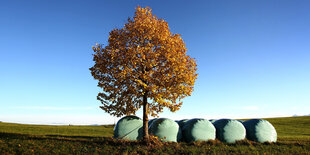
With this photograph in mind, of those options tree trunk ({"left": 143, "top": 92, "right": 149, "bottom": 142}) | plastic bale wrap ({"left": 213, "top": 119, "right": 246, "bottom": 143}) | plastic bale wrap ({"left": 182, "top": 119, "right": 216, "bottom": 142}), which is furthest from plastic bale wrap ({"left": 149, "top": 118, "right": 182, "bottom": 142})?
plastic bale wrap ({"left": 213, "top": 119, "right": 246, "bottom": 143})

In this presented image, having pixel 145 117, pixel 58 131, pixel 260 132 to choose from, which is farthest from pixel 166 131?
pixel 58 131

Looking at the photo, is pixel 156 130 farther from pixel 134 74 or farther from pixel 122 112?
pixel 134 74

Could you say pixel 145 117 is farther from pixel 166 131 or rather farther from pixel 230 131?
pixel 230 131

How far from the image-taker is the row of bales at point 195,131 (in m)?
16.7

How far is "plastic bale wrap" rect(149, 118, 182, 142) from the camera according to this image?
16.5 metres

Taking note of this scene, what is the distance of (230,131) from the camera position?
17.6 m

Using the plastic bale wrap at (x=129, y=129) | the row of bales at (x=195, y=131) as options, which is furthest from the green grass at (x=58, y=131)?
the row of bales at (x=195, y=131)

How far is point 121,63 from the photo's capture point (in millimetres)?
15836

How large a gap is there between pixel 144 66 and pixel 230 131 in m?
8.99

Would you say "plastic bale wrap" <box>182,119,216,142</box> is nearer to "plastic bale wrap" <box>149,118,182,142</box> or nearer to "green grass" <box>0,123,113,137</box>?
"plastic bale wrap" <box>149,118,182,142</box>

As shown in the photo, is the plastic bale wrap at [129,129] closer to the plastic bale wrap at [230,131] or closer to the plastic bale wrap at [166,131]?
the plastic bale wrap at [166,131]

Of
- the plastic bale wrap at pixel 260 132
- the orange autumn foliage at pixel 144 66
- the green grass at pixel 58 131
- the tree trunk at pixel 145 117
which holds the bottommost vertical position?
the green grass at pixel 58 131

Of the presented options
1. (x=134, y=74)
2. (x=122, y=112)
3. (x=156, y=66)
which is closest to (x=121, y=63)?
(x=134, y=74)

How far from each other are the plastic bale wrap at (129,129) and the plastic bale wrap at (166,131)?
3.34 feet
